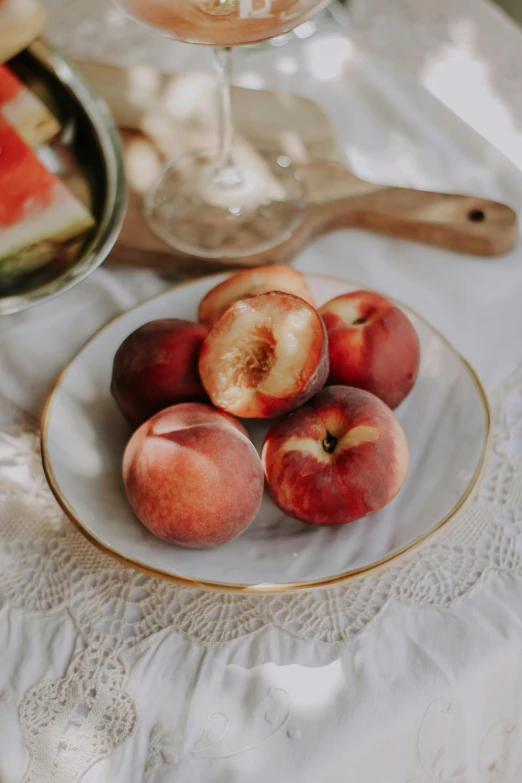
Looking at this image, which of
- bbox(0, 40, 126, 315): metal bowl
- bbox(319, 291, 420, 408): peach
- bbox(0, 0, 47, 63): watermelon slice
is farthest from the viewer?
bbox(0, 0, 47, 63): watermelon slice

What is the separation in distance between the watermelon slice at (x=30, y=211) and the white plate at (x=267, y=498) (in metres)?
0.14

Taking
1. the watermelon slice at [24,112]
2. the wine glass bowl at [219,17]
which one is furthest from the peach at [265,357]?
the watermelon slice at [24,112]

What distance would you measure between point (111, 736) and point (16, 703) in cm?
7

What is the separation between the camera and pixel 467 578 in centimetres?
59

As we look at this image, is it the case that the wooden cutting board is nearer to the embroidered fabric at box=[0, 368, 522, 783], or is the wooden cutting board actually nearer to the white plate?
the white plate

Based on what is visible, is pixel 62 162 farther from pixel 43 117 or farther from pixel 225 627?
pixel 225 627

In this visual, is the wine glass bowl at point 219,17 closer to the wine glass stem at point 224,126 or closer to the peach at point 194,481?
the wine glass stem at point 224,126

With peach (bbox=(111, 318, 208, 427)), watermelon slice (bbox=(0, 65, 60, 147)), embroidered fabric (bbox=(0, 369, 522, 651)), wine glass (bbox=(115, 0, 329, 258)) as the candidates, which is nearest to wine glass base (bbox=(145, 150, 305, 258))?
wine glass (bbox=(115, 0, 329, 258))

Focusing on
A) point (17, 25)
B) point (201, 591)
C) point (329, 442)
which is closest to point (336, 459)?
point (329, 442)

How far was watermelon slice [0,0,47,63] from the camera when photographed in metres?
0.85

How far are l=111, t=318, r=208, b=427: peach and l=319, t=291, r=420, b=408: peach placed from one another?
0.11 meters

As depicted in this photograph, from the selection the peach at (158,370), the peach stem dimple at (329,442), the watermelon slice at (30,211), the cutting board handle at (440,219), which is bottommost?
the cutting board handle at (440,219)

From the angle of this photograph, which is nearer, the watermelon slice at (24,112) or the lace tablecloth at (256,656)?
the lace tablecloth at (256,656)

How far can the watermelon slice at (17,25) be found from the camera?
855mm
